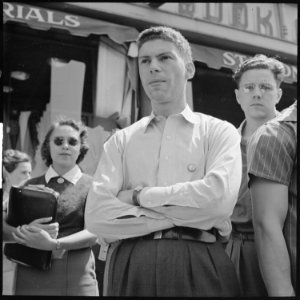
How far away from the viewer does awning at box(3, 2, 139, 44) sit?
8.94ft

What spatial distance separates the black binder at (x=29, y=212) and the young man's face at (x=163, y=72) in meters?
0.77

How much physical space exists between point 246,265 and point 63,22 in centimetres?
169

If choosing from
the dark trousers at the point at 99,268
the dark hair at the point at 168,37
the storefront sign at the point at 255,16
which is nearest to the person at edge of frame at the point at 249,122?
the storefront sign at the point at 255,16

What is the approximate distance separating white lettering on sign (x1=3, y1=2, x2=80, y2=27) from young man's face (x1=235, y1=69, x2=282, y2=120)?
3.36 feet

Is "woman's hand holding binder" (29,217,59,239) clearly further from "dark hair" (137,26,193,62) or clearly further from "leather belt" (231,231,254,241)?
"dark hair" (137,26,193,62)

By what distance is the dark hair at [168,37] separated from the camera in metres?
2.68

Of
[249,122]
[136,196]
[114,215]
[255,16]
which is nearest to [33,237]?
[114,215]

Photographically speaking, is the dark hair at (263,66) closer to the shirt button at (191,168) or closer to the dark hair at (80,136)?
the shirt button at (191,168)

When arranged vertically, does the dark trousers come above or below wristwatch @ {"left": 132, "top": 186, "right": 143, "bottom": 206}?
below

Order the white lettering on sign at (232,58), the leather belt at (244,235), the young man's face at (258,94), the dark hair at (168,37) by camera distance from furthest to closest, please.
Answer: the white lettering on sign at (232,58) < the young man's face at (258,94) < the dark hair at (168,37) < the leather belt at (244,235)

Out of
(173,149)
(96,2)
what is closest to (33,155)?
(173,149)

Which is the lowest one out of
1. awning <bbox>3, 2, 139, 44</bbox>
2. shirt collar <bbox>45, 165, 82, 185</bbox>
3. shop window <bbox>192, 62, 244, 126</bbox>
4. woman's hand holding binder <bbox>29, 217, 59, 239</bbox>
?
woman's hand holding binder <bbox>29, 217, 59, 239</bbox>

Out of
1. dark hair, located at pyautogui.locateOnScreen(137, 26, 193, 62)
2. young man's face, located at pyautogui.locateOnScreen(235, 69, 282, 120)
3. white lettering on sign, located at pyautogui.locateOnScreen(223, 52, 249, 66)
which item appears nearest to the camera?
dark hair, located at pyautogui.locateOnScreen(137, 26, 193, 62)

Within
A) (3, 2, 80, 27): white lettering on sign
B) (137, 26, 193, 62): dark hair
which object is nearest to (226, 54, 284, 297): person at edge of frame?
(137, 26, 193, 62): dark hair
